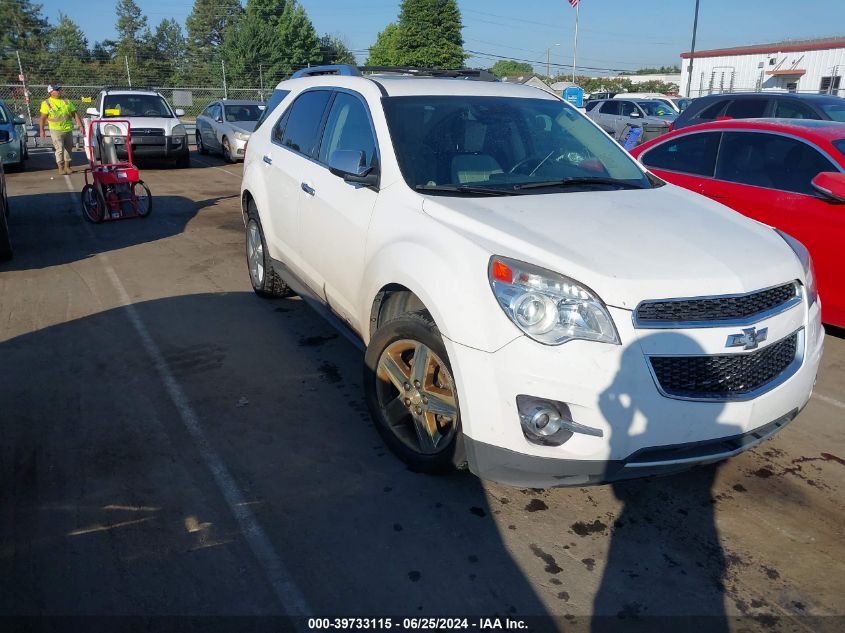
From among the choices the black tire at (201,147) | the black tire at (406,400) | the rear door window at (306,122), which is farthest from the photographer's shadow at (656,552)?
the black tire at (201,147)

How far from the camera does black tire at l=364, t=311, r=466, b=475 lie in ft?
10.3

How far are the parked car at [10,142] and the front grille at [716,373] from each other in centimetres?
1648

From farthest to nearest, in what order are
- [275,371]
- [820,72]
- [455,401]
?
1. [820,72]
2. [275,371]
3. [455,401]

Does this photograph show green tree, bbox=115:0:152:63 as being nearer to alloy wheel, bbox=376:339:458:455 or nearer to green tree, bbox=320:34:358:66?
green tree, bbox=320:34:358:66

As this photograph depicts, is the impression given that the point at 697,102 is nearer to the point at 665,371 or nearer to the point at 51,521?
the point at 665,371

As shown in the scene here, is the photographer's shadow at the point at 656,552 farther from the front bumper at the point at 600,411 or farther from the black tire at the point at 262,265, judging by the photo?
the black tire at the point at 262,265

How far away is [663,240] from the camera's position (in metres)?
3.14

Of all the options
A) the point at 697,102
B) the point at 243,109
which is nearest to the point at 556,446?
the point at 697,102

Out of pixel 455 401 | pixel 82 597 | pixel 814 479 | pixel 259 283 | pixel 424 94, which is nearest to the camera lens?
pixel 82 597

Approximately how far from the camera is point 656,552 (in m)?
3.02

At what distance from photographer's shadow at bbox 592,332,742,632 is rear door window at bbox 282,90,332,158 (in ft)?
9.76

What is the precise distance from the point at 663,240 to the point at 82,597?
9.44 ft

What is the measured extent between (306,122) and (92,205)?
20.6 ft

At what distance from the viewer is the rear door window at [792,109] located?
35.3 feet
